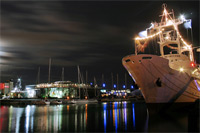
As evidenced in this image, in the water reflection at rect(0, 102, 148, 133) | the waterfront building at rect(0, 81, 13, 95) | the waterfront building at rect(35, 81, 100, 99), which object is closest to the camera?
the water reflection at rect(0, 102, 148, 133)

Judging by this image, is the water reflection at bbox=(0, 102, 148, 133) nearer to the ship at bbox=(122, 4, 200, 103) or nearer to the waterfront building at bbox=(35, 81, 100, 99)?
the ship at bbox=(122, 4, 200, 103)

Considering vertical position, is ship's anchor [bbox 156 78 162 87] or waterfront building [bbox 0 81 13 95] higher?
ship's anchor [bbox 156 78 162 87]

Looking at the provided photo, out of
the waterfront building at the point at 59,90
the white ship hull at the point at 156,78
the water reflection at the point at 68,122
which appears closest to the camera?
the water reflection at the point at 68,122

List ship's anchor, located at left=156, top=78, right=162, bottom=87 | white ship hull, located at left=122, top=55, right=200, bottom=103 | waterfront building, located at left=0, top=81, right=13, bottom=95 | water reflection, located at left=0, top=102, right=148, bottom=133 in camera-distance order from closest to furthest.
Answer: water reflection, located at left=0, top=102, right=148, bottom=133 < ship's anchor, located at left=156, top=78, right=162, bottom=87 < white ship hull, located at left=122, top=55, right=200, bottom=103 < waterfront building, located at left=0, top=81, right=13, bottom=95

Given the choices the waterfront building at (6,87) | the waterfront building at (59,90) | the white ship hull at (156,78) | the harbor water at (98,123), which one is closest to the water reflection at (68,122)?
the harbor water at (98,123)

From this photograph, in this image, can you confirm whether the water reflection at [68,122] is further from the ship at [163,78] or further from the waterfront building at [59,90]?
the waterfront building at [59,90]

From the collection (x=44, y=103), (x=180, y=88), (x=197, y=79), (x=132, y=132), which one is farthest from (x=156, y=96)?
(x=44, y=103)

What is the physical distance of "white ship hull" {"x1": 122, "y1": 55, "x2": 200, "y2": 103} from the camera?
94.4 ft

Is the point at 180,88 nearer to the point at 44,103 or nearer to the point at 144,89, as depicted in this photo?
the point at 144,89

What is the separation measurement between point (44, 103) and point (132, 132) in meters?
54.3

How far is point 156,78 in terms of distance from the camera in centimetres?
2875

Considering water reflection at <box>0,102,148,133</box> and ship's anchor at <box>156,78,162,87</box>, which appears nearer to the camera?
water reflection at <box>0,102,148,133</box>

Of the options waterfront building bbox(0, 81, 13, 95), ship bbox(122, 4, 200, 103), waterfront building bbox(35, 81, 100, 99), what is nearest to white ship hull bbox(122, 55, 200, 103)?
ship bbox(122, 4, 200, 103)

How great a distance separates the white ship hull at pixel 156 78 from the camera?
2877 centimetres
